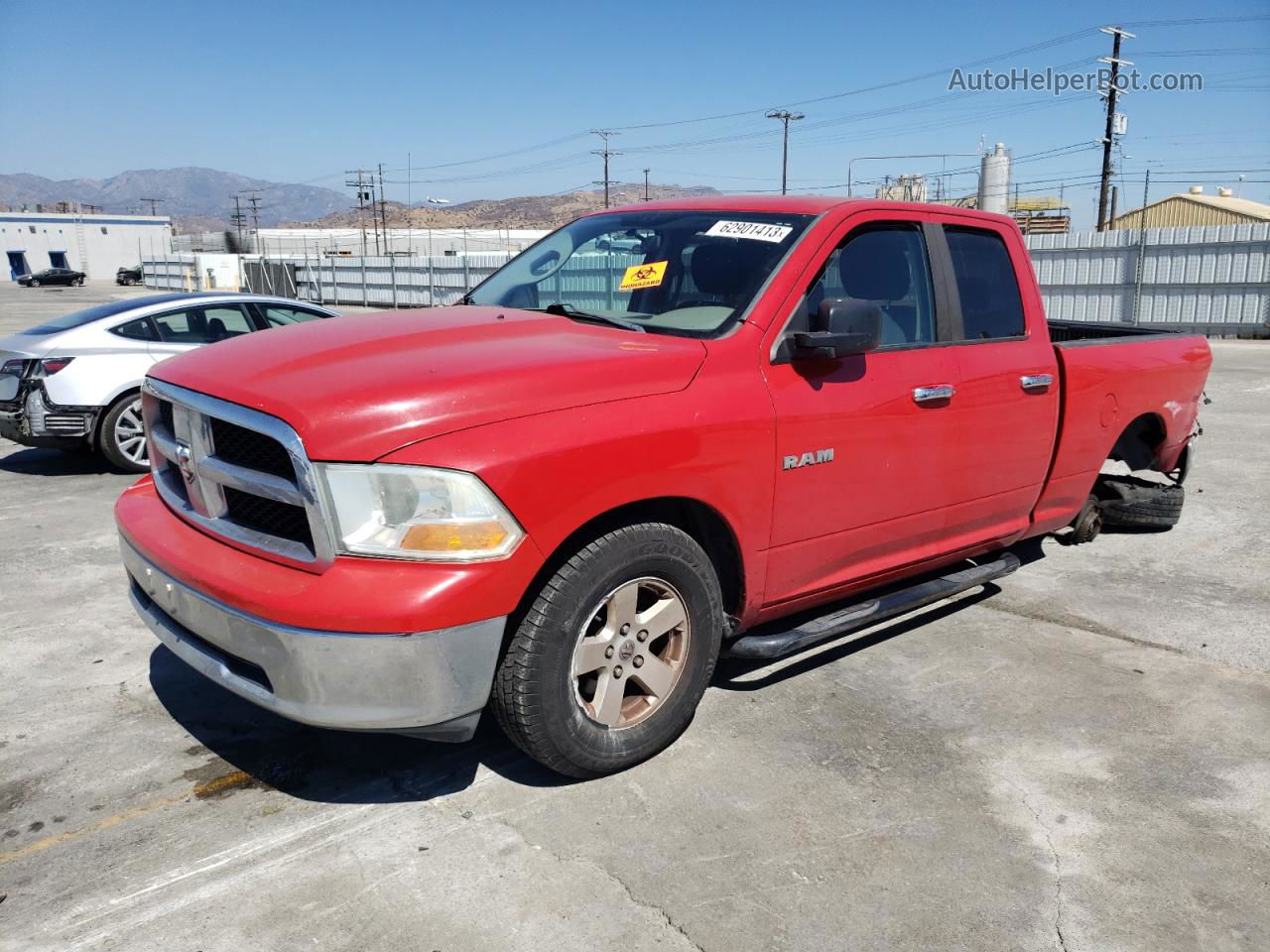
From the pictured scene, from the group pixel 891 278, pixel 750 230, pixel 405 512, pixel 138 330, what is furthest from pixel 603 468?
pixel 138 330

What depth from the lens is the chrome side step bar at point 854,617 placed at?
365 cm

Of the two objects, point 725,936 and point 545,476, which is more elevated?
point 545,476

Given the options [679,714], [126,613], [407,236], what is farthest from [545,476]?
[407,236]

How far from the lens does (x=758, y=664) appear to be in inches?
171

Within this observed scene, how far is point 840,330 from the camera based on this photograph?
3516 millimetres

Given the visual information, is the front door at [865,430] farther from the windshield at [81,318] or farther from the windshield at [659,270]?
the windshield at [81,318]

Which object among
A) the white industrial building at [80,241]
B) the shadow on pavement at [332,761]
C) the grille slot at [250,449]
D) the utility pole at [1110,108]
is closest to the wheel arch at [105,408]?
the shadow on pavement at [332,761]

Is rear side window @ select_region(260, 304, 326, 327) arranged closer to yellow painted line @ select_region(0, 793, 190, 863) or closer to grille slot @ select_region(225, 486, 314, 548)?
grille slot @ select_region(225, 486, 314, 548)

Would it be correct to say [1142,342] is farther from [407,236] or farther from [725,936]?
[407,236]

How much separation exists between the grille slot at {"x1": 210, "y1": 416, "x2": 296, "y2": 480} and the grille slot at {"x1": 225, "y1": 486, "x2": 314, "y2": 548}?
92 mm

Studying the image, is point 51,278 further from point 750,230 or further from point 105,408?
point 750,230

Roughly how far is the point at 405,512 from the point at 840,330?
165 cm

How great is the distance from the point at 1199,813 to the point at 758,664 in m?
1.72

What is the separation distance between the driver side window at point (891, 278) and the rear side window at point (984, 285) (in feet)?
0.73
